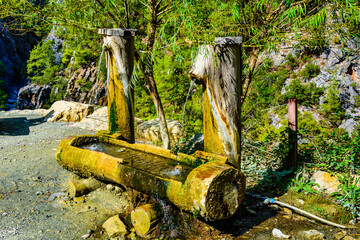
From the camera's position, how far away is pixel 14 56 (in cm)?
3372

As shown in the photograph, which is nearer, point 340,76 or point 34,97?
point 340,76

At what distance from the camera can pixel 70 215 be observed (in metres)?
3.12

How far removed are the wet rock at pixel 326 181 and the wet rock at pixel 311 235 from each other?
101cm

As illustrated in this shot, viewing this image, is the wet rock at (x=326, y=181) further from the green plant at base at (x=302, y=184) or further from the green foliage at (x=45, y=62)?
the green foliage at (x=45, y=62)

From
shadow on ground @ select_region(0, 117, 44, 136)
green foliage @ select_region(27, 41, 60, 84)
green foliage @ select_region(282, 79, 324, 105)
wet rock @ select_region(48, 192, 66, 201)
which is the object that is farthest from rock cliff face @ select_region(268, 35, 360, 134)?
green foliage @ select_region(27, 41, 60, 84)

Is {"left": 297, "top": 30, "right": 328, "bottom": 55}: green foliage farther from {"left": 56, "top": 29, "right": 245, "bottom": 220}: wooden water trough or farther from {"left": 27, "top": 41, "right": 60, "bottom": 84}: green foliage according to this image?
{"left": 27, "top": 41, "right": 60, "bottom": 84}: green foliage

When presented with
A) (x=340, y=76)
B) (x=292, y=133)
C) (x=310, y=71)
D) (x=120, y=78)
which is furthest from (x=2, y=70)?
(x=292, y=133)

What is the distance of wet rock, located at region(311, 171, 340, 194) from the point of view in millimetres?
3432

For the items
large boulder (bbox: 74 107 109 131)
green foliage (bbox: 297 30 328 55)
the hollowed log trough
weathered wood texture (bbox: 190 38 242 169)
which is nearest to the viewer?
the hollowed log trough

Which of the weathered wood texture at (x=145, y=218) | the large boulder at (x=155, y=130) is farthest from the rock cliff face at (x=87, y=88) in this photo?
the weathered wood texture at (x=145, y=218)

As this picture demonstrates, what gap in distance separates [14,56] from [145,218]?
3944cm

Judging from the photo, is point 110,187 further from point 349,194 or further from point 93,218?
point 349,194

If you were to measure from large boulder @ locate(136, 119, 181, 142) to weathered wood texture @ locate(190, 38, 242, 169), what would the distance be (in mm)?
3257

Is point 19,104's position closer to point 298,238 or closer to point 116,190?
point 116,190
